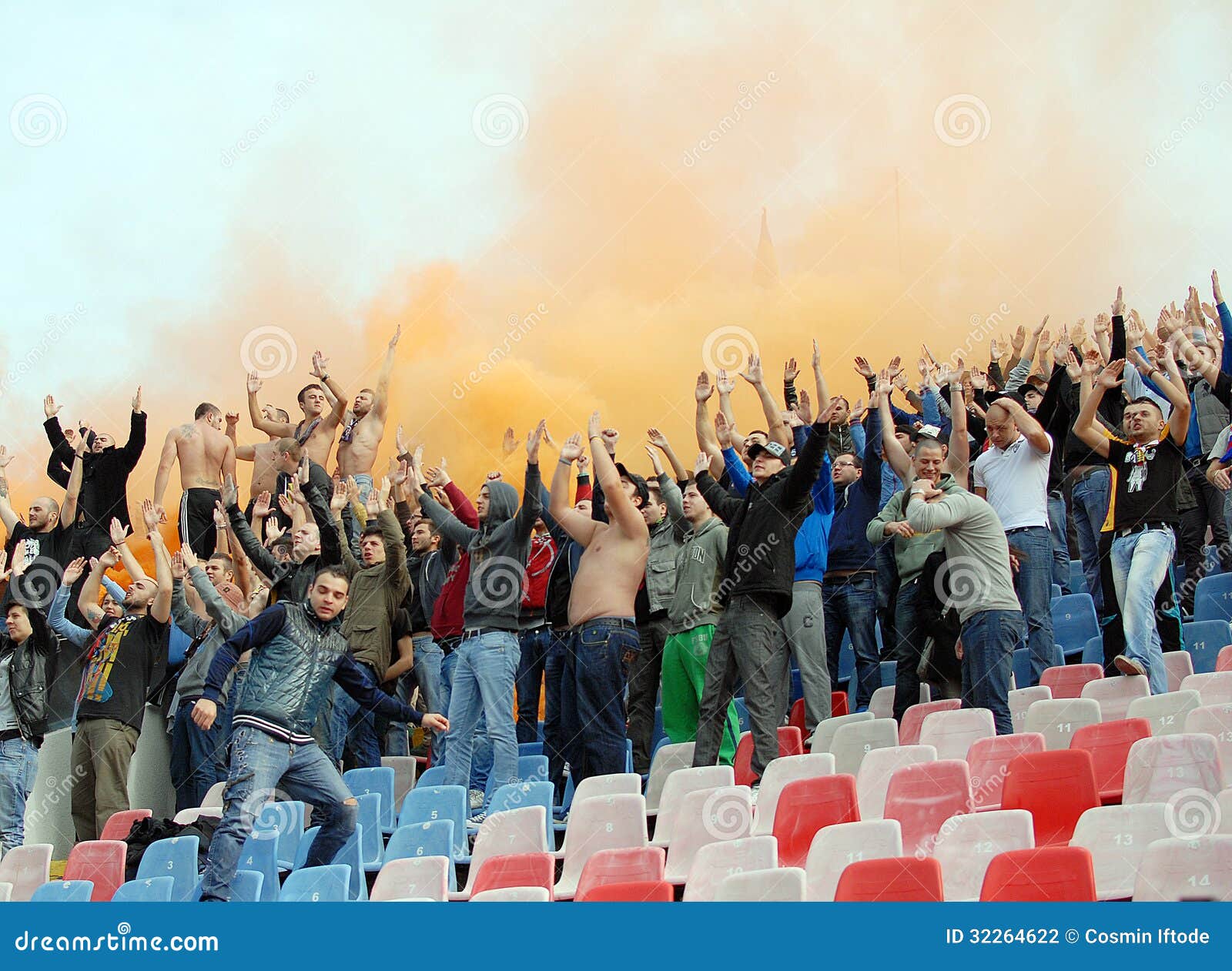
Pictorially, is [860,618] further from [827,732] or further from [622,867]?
[622,867]

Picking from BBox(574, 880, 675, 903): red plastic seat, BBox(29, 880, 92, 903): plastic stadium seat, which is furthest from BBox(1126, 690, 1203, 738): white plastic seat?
BBox(29, 880, 92, 903): plastic stadium seat

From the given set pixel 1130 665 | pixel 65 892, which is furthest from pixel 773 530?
pixel 65 892

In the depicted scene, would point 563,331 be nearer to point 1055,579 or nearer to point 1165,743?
point 1055,579

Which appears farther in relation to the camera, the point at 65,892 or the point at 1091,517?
the point at 1091,517

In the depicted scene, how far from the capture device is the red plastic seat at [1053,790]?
15.8ft

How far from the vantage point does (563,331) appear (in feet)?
43.5

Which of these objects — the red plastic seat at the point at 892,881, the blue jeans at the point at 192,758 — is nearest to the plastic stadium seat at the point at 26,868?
the blue jeans at the point at 192,758

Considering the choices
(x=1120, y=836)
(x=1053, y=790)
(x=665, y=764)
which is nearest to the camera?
(x=1120, y=836)

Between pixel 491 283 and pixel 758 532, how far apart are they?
8.35 m

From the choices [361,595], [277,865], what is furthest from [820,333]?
[277,865]

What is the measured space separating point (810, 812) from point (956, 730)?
93cm

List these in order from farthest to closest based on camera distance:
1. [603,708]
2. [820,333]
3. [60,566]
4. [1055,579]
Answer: [820,333] → [60,566] → [1055,579] → [603,708]

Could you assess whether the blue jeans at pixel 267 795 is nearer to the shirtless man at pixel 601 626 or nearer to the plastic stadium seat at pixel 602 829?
the plastic stadium seat at pixel 602 829

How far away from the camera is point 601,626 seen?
6.57m
